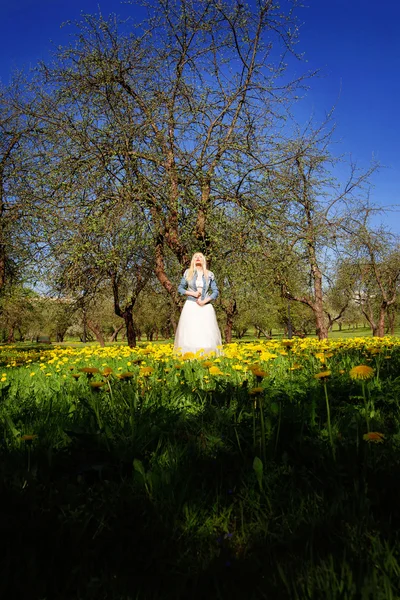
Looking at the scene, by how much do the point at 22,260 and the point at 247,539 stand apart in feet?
35.3

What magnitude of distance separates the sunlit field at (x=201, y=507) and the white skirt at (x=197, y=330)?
14.9 ft

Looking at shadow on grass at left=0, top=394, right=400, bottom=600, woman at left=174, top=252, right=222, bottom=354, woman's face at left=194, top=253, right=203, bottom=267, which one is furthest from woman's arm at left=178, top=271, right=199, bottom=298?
shadow on grass at left=0, top=394, right=400, bottom=600

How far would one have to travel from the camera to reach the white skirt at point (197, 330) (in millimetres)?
7344

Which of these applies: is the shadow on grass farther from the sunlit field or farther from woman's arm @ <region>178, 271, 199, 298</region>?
woman's arm @ <region>178, 271, 199, 298</region>

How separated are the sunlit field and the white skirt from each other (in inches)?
179

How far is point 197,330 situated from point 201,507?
19.1ft

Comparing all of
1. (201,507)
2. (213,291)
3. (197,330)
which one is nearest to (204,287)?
(213,291)

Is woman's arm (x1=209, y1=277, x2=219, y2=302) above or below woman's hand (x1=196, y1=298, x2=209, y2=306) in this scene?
above

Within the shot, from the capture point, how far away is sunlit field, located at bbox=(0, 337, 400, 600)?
1199 mm

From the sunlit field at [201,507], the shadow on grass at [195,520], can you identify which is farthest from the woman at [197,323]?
the shadow on grass at [195,520]

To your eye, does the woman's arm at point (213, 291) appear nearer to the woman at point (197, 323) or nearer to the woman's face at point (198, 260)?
the woman at point (197, 323)

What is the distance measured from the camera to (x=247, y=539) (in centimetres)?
143

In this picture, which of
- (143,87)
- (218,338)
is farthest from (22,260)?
(218,338)

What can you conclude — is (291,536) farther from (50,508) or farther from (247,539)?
(50,508)
